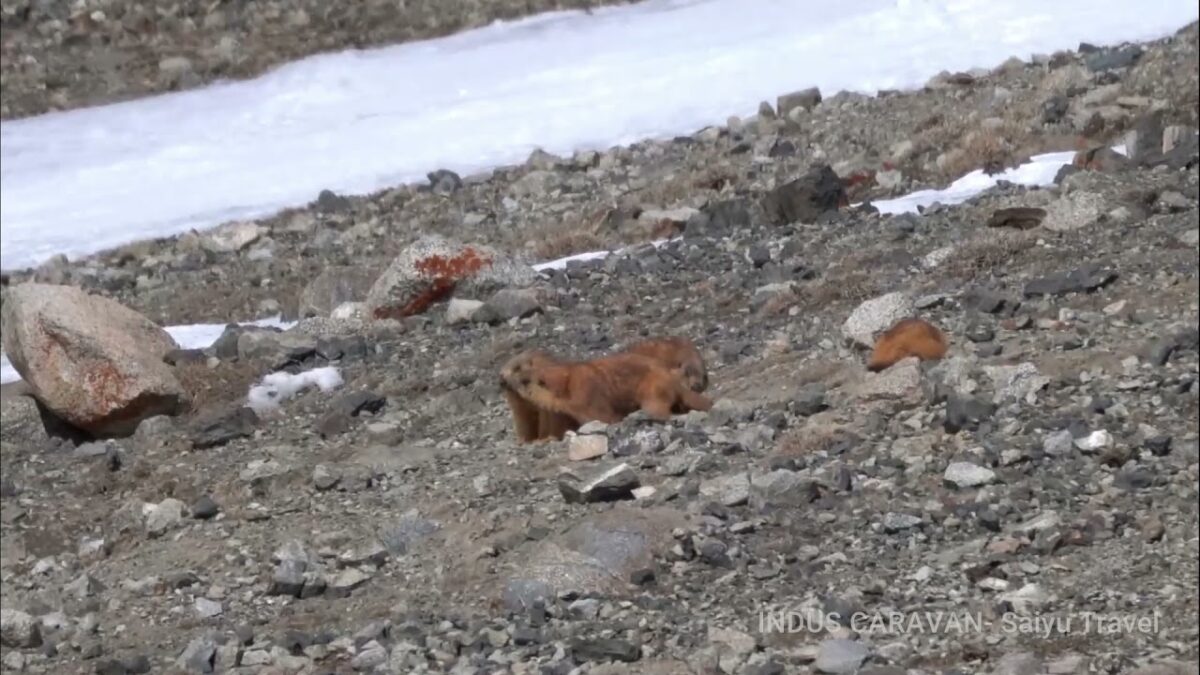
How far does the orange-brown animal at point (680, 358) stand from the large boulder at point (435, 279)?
309 cm

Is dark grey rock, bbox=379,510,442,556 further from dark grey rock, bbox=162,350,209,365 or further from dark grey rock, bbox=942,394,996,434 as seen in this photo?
dark grey rock, bbox=162,350,209,365

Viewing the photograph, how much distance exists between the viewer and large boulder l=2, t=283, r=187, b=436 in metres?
11.5

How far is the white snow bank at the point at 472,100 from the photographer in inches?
833

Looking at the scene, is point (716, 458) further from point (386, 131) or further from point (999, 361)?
point (386, 131)

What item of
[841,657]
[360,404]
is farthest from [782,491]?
[360,404]

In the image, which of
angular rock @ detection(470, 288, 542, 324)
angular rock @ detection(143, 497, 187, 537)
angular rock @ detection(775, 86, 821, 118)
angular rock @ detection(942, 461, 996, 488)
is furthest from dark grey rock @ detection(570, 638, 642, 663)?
angular rock @ detection(775, 86, 821, 118)

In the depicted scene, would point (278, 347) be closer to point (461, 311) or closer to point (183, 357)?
point (183, 357)

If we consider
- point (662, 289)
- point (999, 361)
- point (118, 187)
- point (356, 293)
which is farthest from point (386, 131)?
point (999, 361)

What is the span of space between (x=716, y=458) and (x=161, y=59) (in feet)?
73.1

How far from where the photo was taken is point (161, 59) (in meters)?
28.9

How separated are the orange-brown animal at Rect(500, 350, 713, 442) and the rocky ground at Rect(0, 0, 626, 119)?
1955 cm

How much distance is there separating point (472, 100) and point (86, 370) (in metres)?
13.5

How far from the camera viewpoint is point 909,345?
9094mm

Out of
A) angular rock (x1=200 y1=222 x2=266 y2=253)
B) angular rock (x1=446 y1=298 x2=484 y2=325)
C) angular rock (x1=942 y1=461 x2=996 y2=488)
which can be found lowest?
angular rock (x1=200 y1=222 x2=266 y2=253)
